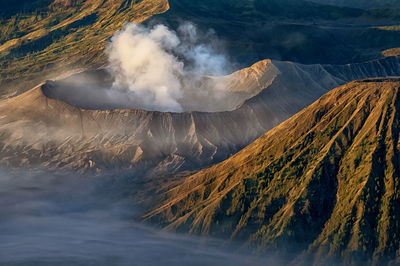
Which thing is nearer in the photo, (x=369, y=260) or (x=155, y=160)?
(x=369, y=260)

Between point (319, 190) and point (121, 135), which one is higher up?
point (121, 135)

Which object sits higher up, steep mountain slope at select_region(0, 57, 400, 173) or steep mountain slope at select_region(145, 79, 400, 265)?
steep mountain slope at select_region(0, 57, 400, 173)

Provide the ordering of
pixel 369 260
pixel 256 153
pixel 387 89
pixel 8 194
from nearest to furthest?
pixel 369 260 → pixel 387 89 → pixel 256 153 → pixel 8 194

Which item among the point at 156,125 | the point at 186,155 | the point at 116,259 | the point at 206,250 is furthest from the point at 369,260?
the point at 156,125

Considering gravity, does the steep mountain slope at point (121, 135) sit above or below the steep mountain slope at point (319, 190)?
above

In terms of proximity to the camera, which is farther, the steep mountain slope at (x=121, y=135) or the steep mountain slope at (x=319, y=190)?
the steep mountain slope at (x=121, y=135)

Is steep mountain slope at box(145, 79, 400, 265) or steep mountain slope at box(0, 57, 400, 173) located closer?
steep mountain slope at box(145, 79, 400, 265)

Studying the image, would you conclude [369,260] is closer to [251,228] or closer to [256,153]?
[251,228]

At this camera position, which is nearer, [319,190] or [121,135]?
[319,190]
